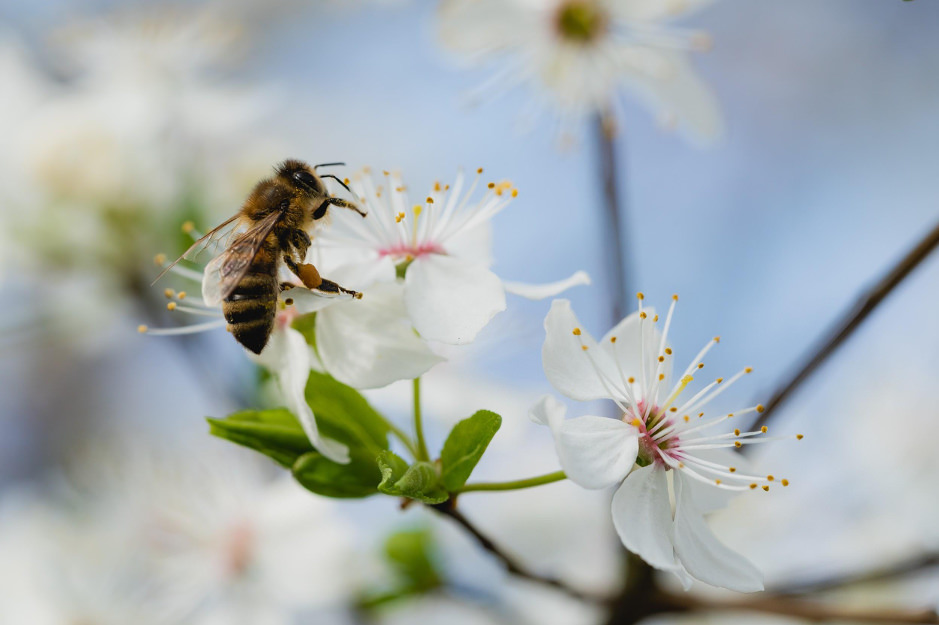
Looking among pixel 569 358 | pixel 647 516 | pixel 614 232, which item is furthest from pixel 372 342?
pixel 614 232

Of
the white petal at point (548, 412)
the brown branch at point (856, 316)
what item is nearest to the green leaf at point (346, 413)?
the white petal at point (548, 412)

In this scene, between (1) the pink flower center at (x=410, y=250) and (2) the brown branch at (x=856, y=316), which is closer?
(2) the brown branch at (x=856, y=316)

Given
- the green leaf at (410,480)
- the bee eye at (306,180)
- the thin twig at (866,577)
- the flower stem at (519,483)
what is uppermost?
the bee eye at (306,180)

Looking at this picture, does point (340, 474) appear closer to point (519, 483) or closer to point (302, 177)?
point (519, 483)

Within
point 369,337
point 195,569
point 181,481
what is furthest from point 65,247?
point 369,337

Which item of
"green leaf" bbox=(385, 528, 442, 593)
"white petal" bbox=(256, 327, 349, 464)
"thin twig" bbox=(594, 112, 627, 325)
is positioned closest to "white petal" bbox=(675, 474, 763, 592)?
"white petal" bbox=(256, 327, 349, 464)

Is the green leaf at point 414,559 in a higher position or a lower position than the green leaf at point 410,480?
higher

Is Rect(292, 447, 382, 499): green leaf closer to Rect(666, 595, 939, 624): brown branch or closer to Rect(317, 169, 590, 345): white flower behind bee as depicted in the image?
Rect(317, 169, 590, 345): white flower behind bee

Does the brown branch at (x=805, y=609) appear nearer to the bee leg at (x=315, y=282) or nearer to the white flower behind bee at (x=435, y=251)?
the white flower behind bee at (x=435, y=251)

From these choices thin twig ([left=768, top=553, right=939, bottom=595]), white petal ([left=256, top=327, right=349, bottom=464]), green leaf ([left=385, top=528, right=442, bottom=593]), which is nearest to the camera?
white petal ([left=256, top=327, right=349, bottom=464])
